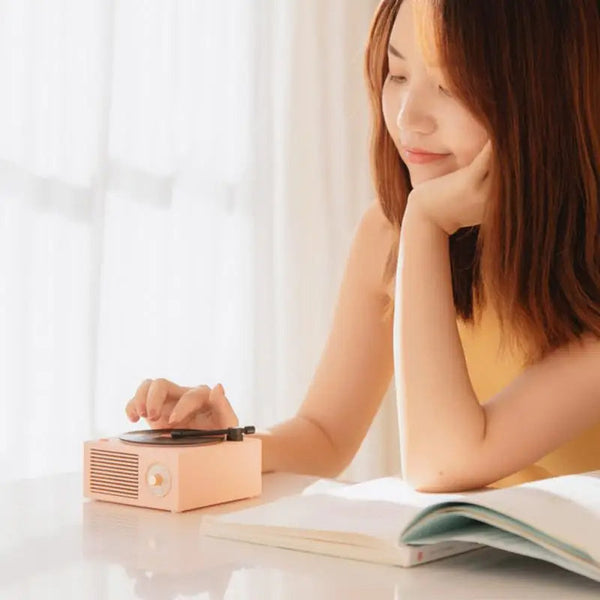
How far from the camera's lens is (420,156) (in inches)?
55.3

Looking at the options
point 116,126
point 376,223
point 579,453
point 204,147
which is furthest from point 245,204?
point 579,453

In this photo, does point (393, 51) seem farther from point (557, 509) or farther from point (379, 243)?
point (557, 509)

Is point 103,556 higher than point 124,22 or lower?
lower

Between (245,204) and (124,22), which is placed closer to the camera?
(124,22)

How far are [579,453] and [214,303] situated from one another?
1211 mm

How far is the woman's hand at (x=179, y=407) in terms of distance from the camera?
1186 millimetres

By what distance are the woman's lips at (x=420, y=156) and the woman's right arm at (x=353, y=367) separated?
28 cm

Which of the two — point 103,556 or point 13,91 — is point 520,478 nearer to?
point 103,556

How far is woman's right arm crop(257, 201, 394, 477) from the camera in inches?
61.4

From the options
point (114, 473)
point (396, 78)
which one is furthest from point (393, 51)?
point (114, 473)

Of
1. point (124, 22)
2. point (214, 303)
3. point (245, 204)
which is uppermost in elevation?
point (124, 22)

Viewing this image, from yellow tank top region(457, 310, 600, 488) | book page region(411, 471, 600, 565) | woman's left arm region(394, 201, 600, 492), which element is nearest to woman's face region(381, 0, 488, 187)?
woman's left arm region(394, 201, 600, 492)

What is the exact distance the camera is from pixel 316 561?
0.75 metres

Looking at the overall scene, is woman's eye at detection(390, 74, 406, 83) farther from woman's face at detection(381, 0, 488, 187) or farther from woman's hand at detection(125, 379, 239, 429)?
woman's hand at detection(125, 379, 239, 429)
